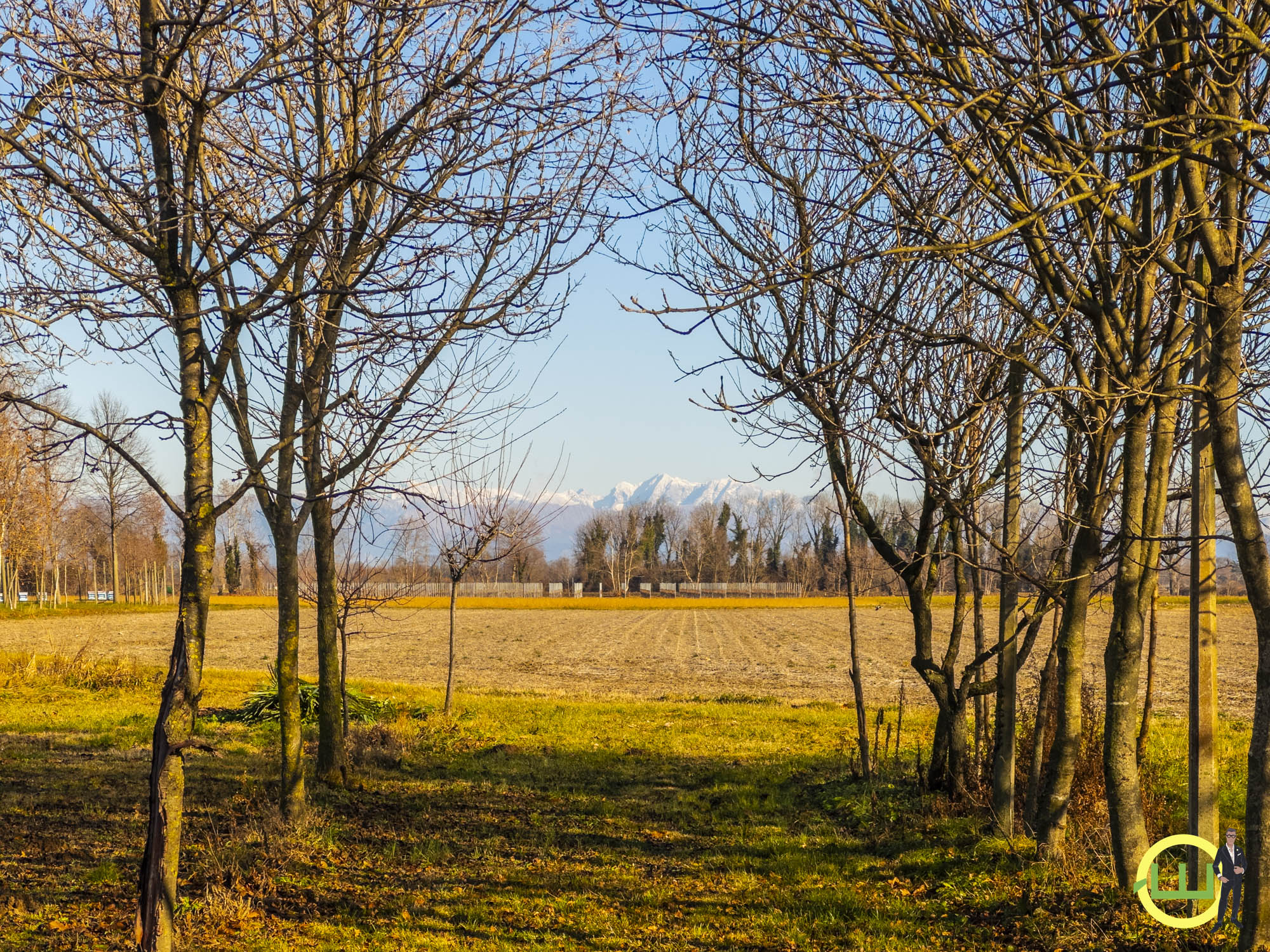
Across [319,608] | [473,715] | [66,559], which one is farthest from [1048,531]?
[66,559]

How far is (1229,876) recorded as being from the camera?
16.2ft

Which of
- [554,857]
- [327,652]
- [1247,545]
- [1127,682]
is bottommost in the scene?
[554,857]

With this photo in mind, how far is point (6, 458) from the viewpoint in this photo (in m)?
33.4

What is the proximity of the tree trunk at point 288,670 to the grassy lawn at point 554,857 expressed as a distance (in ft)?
0.86

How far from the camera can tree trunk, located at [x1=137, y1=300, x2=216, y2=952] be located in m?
3.95

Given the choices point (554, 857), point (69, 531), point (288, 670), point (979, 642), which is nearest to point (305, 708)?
point (288, 670)

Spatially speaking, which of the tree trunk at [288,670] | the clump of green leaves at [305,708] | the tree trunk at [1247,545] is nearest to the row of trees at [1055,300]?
the tree trunk at [1247,545]

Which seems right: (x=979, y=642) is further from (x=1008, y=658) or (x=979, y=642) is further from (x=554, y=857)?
(x=554, y=857)

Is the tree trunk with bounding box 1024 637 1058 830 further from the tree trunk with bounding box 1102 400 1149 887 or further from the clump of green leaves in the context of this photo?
the clump of green leaves

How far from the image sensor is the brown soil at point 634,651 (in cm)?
2266

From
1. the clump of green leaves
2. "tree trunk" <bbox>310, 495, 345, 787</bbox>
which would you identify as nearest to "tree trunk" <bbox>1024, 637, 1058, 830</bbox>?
"tree trunk" <bbox>310, 495, 345, 787</bbox>

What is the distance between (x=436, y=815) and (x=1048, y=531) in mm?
6021

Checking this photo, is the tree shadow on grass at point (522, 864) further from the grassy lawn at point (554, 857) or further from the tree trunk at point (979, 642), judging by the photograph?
the tree trunk at point (979, 642)

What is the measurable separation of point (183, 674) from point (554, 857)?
13.0 feet
